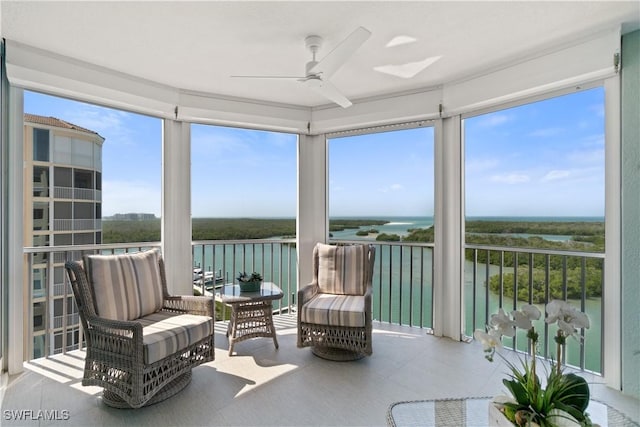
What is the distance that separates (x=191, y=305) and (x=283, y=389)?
3.21ft

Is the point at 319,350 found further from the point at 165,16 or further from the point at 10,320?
the point at 165,16

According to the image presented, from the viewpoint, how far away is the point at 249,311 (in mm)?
3068

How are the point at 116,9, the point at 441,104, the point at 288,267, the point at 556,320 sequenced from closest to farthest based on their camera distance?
the point at 556,320 → the point at 116,9 → the point at 441,104 → the point at 288,267

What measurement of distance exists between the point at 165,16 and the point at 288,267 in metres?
2.99

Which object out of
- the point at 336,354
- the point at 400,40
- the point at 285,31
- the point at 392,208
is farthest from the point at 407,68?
the point at 336,354

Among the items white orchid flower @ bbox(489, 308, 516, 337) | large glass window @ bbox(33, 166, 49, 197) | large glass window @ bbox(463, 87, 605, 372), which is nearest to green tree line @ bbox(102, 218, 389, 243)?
large glass window @ bbox(33, 166, 49, 197)

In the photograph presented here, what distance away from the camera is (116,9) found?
2027 mm

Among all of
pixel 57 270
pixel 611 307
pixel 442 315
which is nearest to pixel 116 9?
pixel 57 270

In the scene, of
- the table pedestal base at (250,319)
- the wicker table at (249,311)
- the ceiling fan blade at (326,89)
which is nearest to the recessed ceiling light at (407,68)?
the ceiling fan blade at (326,89)

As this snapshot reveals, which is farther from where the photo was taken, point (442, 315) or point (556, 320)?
point (442, 315)

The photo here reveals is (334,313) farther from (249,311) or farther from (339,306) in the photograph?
(249,311)

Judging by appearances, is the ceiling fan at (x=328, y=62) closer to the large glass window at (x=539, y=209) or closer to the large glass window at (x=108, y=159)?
the large glass window at (x=539, y=209)

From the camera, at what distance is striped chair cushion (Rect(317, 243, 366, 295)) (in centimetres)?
330

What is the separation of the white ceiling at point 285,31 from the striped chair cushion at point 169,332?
6.82 feet
